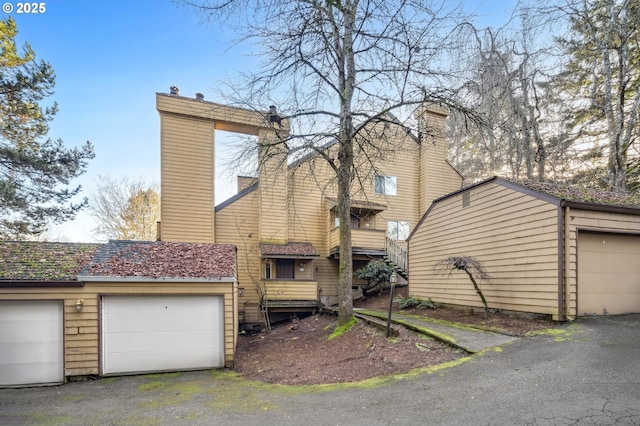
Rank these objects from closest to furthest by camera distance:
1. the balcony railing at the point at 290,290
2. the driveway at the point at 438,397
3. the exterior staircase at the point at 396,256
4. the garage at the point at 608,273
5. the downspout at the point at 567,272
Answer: the driveway at the point at 438,397 → the downspout at the point at 567,272 → the garage at the point at 608,273 → the balcony railing at the point at 290,290 → the exterior staircase at the point at 396,256

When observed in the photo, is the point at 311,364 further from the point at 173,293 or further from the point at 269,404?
the point at 173,293

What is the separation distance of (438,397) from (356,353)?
122 inches

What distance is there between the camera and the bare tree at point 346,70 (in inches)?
Answer: 315

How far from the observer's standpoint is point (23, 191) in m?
11.4

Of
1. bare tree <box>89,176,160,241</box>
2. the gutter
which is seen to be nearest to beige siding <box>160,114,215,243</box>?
the gutter

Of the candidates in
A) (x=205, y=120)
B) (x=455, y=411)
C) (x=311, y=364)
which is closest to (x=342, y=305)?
(x=311, y=364)

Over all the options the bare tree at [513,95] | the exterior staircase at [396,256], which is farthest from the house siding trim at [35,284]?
the exterior staircase at [396,256]

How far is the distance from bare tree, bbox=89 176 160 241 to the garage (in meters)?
24.5

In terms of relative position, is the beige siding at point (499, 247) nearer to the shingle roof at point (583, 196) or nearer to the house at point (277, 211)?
the shingle roof at point (583, 196)

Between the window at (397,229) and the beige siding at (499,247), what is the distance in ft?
18.1

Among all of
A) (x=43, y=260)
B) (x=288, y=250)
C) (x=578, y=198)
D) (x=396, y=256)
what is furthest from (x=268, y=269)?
(x=578, y=198)

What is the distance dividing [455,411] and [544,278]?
4993mm

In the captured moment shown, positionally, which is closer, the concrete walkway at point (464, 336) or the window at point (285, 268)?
the concrete walkway at point (464, 336)

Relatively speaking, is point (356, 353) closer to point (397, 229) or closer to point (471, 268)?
point (471, 268)
